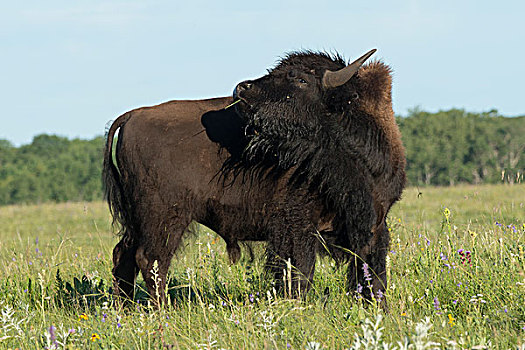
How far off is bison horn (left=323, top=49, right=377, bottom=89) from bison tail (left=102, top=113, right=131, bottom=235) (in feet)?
6.14

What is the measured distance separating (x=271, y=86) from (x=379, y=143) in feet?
3.16

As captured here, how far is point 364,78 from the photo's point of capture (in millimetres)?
4914

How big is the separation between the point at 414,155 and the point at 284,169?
45.9m

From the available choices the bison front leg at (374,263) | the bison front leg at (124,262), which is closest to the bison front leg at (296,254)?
the bison front leg at (374,263)

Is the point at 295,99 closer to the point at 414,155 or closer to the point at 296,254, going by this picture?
the point at 296,254

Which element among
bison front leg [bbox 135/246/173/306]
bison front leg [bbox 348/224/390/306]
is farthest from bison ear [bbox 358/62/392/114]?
bison front leg [bbox 135/246/173/306]

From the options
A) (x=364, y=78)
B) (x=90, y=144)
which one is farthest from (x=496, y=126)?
(x=364, y=78)

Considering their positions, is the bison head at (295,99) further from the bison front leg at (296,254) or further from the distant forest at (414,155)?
the distant forest at (414,155)

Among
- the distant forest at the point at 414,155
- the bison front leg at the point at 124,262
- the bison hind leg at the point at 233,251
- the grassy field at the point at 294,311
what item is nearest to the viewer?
the grassy field at the point at 294,311

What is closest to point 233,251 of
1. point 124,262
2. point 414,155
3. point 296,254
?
point 296,254

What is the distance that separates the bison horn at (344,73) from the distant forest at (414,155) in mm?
38770

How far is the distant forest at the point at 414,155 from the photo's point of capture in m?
46.2

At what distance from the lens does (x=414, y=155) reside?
1937 inches

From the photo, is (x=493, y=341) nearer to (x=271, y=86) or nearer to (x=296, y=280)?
(x=296, y=280)
